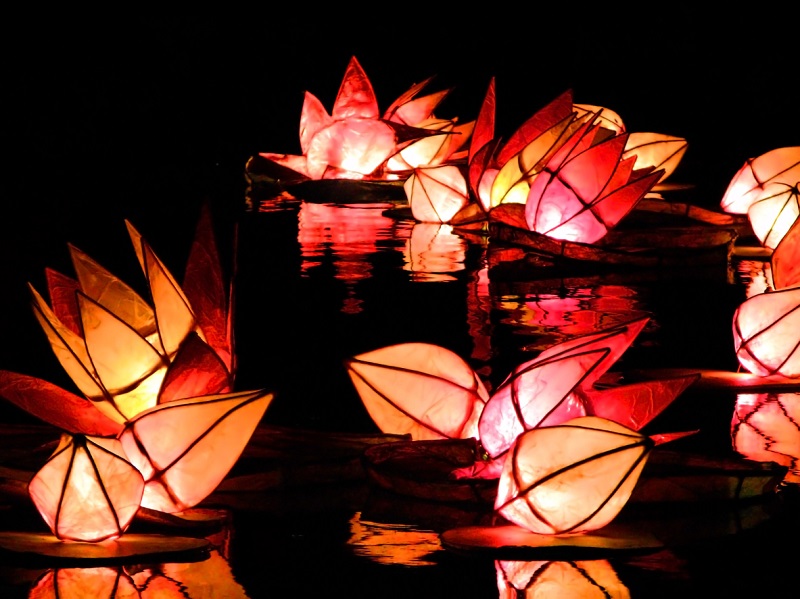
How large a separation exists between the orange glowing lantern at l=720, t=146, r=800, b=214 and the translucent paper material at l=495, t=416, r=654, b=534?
18.7 feet

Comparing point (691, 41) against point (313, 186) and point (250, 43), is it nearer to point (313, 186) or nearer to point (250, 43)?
point (250, 43)

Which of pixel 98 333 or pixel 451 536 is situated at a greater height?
pixel 98 333

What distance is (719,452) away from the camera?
4316 millimetres

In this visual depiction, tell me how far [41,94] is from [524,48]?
22.3 ft

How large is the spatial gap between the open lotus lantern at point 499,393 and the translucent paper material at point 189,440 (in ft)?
1.60

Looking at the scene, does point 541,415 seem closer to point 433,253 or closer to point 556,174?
point 556,174

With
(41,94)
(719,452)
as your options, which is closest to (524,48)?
(41,94)

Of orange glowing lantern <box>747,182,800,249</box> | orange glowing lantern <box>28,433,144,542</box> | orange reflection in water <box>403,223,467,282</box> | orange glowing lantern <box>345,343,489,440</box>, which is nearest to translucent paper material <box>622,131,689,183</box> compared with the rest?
orange reflection in water <box>403,223,467,282</box>

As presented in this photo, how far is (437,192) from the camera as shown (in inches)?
390

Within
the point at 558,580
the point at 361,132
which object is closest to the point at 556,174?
the point at 361,132

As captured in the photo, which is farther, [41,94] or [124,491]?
[41,94]

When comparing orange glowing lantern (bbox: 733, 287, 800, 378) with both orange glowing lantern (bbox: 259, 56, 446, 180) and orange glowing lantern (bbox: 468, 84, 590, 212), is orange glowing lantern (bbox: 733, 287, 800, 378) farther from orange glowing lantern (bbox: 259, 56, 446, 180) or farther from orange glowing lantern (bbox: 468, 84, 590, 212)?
orange glowing lantern (bbox: 259, 56, 446, 180)

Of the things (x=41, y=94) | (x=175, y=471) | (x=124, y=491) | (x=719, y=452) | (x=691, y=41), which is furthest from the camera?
(x=691, y=41)

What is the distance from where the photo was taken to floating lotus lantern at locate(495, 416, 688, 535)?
3.28 meters
